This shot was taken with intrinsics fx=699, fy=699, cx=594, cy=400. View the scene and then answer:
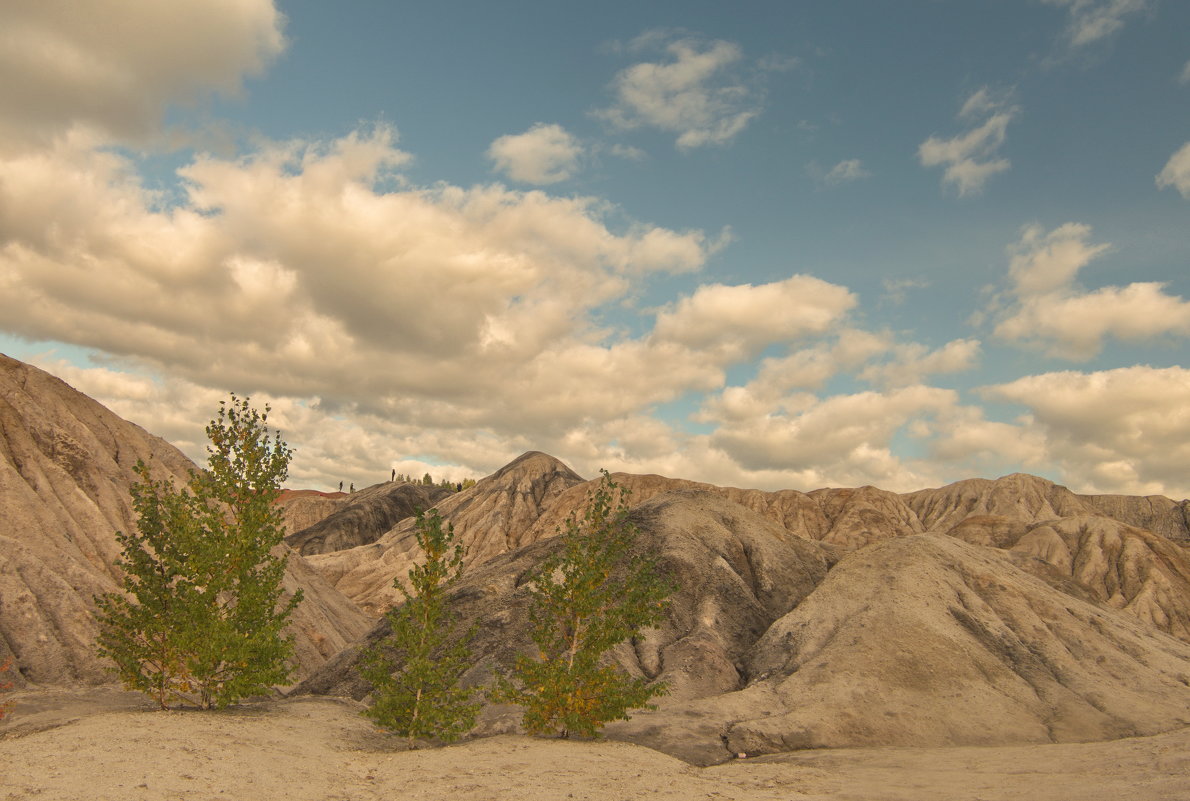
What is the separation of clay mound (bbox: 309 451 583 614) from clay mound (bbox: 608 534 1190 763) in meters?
60.9

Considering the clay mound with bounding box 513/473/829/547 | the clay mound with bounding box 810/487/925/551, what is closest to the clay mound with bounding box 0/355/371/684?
the clay mound with bounding box 513/473/829/547

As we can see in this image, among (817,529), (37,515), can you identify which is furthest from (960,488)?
(37,515)

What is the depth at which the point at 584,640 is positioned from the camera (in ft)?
78.8

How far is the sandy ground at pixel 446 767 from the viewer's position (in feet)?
49.5

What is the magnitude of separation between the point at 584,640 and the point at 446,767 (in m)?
6.49

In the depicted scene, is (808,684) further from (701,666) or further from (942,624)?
(942,624)

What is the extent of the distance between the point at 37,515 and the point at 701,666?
3820 cm

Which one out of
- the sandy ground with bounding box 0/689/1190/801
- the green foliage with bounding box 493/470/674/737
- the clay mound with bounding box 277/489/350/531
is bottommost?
the sandy ground with bounding box 0/689/1190/801

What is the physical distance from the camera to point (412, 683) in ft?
73.7

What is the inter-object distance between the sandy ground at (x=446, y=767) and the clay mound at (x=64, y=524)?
9044mm

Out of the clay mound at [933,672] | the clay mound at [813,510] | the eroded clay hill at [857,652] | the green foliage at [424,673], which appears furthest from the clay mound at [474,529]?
the green foliage at [424,673]

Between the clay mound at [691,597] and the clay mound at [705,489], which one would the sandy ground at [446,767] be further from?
the clay mound at [705,489]

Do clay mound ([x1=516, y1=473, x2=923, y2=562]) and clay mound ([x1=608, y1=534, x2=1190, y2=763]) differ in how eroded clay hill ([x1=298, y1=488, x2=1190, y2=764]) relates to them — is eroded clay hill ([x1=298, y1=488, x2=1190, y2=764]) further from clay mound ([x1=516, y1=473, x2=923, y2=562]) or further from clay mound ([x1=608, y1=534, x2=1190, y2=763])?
clay mound ([x1=516, y1=473, x2=923, y2=562])

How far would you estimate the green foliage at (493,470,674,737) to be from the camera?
2283 centimetres
